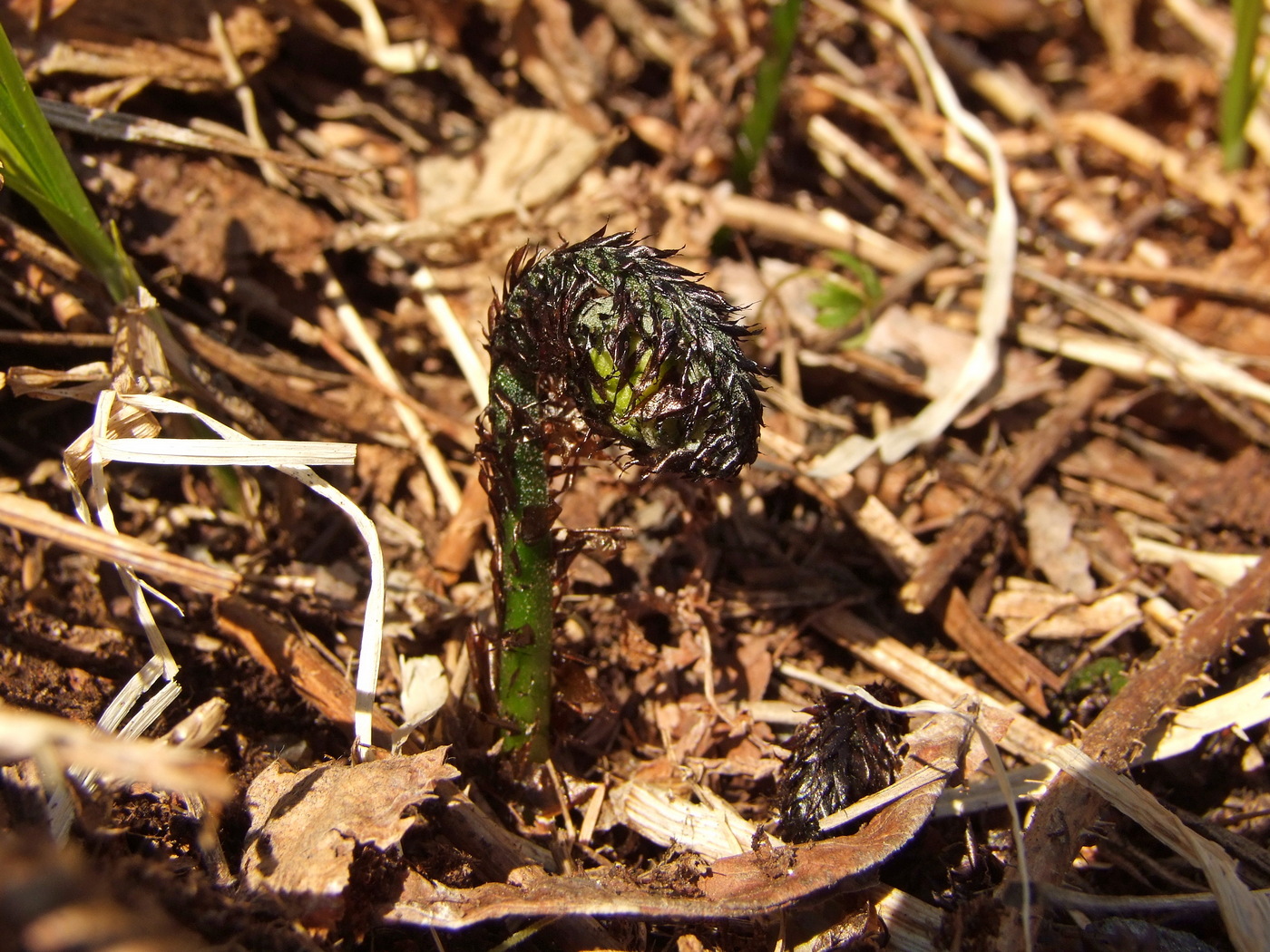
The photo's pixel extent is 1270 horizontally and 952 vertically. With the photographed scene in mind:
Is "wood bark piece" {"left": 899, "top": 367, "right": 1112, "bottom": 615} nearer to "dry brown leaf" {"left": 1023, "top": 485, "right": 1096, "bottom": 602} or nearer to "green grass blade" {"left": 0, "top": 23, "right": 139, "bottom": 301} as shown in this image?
"dry brown leaf" {"left": 1023, "top": 485, "right": 1096, "bottom": 602}

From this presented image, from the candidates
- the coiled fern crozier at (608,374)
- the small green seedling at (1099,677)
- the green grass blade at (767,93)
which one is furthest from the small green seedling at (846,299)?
the coiled fern crozier at (608,374)

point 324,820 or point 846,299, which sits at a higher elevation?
point 846,299

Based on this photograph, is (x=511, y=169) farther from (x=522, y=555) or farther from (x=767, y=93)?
(x=522, y=555)

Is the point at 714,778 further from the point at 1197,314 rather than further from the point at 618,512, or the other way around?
the point at 1197,314

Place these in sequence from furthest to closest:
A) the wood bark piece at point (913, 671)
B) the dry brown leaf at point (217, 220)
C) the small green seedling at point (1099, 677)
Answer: the dry brown leaf at point (217, 220), the small green seedling at point (1099, 677), the wood bark piece at point (913, 671)

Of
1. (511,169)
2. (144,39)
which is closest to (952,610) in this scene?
(511,169)

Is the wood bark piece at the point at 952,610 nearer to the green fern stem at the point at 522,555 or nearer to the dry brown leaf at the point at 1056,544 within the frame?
the dry brown leaf at the point at 1056,544

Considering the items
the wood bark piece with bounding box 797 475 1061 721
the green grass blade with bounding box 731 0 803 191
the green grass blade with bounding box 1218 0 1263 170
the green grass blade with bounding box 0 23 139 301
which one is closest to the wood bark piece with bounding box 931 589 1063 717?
the wood bark piece with bounding box 797 475 1061 721
